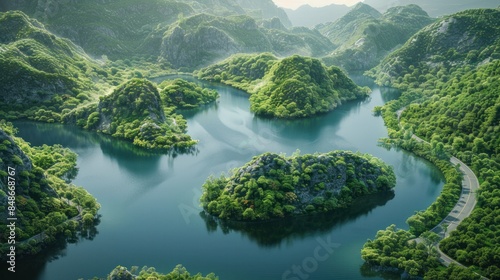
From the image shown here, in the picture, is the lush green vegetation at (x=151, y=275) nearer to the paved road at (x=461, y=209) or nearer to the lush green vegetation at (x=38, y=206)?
the lush green vegetation at (x=38, y=206)

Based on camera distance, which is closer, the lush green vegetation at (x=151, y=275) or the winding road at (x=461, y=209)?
the lush green vegetation at (x=151, y=275)

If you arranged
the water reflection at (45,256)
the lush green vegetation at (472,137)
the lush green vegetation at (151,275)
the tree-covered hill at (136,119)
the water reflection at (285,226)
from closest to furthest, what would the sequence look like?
the lush green vegetation at (151,275) < the water reflection at (45,256) < the lush green vegetation at (472,137) < the water reflection at (285,226) < the tree-covered hill at (136,119)

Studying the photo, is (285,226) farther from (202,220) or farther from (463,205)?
(463,205)

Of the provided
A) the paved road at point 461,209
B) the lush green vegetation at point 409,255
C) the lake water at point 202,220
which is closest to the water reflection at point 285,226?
the lake water at point 202,220

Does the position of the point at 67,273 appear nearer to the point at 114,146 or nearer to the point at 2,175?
the point at 2,175

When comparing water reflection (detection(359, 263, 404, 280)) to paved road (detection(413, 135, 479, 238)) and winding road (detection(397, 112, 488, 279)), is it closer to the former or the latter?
Answer: winding road (detection(397, 112, 488, 279))

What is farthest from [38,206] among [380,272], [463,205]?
[463,205]
